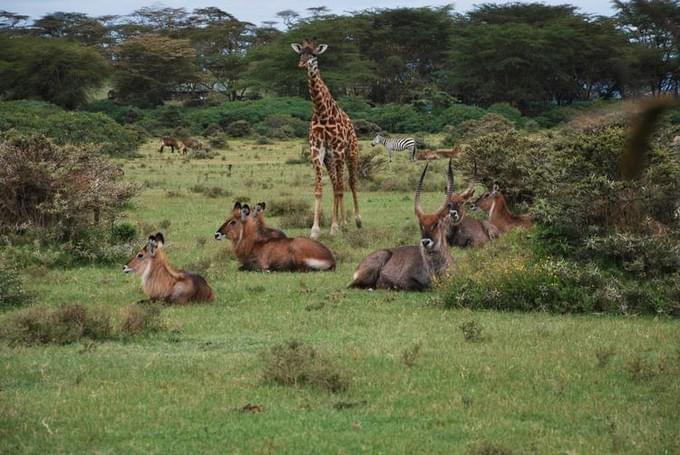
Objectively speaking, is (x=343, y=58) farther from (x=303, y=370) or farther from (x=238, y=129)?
(x=303, y=370)

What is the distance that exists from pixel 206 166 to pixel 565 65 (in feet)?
81.9

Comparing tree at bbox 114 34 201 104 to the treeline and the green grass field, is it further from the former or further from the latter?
the green grass field

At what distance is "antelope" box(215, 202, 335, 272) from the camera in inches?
522

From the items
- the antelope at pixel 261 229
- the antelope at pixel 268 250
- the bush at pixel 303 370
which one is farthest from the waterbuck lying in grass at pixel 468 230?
the bush at pixel 303 370

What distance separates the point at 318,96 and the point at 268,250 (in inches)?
233

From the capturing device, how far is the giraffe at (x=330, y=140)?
1784cm

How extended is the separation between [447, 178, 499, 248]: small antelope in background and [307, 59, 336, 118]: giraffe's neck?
14.7ft

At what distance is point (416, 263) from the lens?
11758 mm

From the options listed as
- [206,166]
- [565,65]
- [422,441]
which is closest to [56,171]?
[422,441]

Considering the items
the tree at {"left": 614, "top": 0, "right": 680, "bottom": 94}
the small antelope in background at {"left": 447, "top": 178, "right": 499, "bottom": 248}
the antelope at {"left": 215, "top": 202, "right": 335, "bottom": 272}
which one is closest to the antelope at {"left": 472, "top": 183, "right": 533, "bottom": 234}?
the small antelope in background at {"left": 447, "top": 178, "right": 499, "bottom": 248}

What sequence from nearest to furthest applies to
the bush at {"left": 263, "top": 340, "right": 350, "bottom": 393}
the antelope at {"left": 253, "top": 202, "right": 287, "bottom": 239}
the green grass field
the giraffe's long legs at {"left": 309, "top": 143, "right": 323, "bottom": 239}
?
the green grass field < the bush at {"left": 263, "top": 340, "right": 350, "bottom": 393} < the antelope at {"left": 253, "top": 202, "right": 287, "bottom": 239} < the giraffe's long legs at {"left": 309, "top": 143, "right": 323, "bottom": 239}

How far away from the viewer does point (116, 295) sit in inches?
452

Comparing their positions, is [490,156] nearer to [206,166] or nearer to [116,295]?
[116,295]

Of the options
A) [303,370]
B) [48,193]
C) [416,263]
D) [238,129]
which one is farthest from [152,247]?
[238,129]
